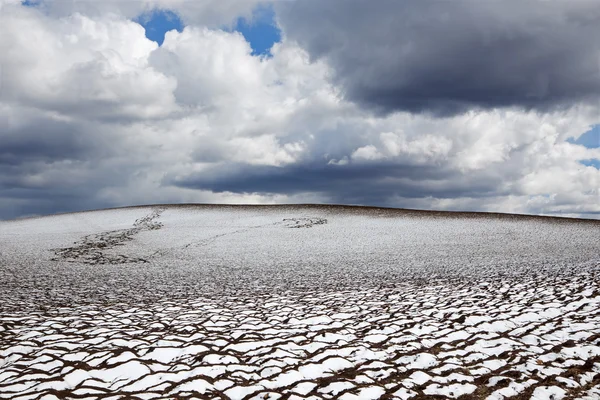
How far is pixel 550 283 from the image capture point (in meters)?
14.3

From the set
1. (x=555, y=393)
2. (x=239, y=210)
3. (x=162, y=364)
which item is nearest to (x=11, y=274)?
(x=162, y=364)

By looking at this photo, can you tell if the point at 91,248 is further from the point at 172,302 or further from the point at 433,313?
the point at 433,313

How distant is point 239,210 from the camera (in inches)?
1973

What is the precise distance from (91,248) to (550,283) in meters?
28.5

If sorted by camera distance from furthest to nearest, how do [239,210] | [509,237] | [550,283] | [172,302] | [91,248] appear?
[239,210] < [509,237] < [91,248] < [550,283] < [172,302]

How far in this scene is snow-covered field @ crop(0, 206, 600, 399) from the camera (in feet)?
22.7

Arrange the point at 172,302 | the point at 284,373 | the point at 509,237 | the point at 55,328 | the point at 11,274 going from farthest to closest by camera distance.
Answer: the point at 509,237
the point at 11,274
the point at 172,302
the point at 55,328
the point at 284,373

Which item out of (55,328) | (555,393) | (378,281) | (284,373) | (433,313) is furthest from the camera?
(378,281)

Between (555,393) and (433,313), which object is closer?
(555,393)

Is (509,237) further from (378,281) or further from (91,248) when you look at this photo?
(91,248)

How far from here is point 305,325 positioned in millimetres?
9930

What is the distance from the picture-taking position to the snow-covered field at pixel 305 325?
691 cm

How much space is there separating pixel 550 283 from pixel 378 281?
6.07 metres

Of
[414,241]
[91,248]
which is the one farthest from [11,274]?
[414,241]
